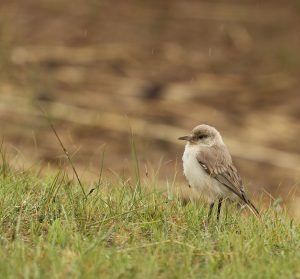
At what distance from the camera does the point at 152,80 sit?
16.3 meters

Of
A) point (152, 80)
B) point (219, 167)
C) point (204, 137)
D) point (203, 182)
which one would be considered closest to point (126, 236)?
point (203, 182)

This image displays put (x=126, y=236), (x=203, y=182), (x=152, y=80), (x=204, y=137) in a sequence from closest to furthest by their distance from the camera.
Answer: (x=126, y=236), (x=203, y=182), (x=204, y=137), (x=152, y=80)

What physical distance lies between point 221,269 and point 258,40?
11.3 meters

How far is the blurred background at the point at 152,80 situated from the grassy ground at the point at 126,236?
15.1 ft

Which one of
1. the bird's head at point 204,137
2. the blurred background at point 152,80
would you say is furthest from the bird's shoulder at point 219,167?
the blurred background at point 152,80

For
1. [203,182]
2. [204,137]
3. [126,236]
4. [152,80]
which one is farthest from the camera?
[152,80]

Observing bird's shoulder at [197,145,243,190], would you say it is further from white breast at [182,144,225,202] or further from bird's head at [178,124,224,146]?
bird's head at [178,124,224,146]

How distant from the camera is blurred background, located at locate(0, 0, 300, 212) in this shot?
14.0 metres

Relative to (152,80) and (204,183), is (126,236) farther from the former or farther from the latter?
(152,80)

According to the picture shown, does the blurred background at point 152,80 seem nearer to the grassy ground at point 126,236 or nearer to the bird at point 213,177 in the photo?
the bird at point 213,177

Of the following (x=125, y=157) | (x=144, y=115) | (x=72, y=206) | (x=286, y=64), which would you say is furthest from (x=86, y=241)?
(x=286, y=64)

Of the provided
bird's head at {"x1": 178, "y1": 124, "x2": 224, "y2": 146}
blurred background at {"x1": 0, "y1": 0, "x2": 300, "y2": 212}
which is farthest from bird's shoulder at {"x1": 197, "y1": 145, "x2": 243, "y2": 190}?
blurred background at {"x1": 0, "y1": 0, "x2": 300, "y2": 212}

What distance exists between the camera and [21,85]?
15547mm

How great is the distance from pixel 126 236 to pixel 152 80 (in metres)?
9.07
